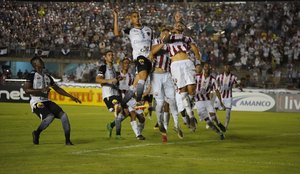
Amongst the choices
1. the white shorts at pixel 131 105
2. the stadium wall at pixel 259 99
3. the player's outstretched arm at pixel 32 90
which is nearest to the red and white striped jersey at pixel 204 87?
the white shorts at pixel 131 105

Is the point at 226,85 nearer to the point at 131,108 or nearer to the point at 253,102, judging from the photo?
the point at 131,108

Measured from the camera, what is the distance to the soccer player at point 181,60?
17.2 metres

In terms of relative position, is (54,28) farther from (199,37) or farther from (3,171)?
(3,171)

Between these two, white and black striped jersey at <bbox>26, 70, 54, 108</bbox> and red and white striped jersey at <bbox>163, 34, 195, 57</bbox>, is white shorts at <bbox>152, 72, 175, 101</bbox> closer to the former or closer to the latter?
red and white striped jersey at <bbox>163, 34, 195, 57</bbox>

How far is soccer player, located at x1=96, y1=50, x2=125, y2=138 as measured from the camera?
1848 cm

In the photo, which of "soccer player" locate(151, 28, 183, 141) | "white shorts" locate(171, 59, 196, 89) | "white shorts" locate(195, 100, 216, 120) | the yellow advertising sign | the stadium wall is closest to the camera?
"soccer player" locate(151, 28, 183, 141)

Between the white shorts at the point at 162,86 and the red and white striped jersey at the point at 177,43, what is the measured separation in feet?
2.10

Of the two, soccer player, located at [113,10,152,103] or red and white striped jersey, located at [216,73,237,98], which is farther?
red and white striped jersey, located at [216,73,237,98]

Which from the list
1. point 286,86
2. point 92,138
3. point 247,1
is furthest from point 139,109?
point 247,1

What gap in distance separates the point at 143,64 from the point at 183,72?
1.27m

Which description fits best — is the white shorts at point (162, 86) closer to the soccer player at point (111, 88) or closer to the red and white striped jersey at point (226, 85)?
the soccer player at point (111, 88)

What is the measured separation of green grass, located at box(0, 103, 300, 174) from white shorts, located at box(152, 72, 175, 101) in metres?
1.23

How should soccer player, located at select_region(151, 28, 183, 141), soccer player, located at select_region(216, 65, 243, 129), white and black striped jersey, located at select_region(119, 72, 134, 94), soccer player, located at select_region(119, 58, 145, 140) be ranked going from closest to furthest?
1. soccer player, located at select_region(151, 28, 183, 141)
2. soccer player, located at select_region(119, 58, 145, 140)
3. white and black striped jersey, located at select_region(119, 72, 134, 94)
4. soccer player, located at select_region(216, 65, 243, 129)

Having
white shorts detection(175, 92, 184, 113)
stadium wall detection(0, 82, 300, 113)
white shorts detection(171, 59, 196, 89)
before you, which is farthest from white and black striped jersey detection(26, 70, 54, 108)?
stadium wall detection(0, 82, 300, 113)
